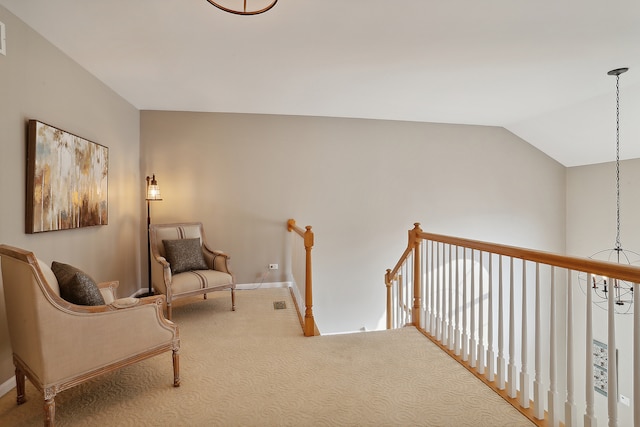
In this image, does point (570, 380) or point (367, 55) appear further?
point (367, 55)

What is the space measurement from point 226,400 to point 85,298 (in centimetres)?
108

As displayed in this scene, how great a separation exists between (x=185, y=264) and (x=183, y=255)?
111 mm

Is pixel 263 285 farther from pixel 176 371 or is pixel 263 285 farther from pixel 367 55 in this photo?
pixel 367 55

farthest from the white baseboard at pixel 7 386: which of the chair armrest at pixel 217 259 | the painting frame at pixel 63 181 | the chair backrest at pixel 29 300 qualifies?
the chair armrest at pixel 217 259

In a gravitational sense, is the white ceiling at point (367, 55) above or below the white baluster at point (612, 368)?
above

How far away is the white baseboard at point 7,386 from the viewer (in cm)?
214

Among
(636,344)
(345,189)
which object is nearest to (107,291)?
(636,344)

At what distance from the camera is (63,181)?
2.72 m

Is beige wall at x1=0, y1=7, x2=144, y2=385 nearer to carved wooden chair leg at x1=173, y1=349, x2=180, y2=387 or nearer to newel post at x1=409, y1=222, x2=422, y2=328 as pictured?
carved wooden chair leg at x1=173, y1=349, x2=180, y2=387

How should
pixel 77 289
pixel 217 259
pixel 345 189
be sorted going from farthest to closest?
pixel 345 189 < pixel 217 259 < pixel 77 289

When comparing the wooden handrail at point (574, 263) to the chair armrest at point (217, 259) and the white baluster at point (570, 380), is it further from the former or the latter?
the chair armrest at point (217, 259)

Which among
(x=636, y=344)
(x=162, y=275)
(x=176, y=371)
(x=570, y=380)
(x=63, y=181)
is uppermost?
→ (x=63, y=181)

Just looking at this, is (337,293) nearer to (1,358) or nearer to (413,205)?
(413,205)

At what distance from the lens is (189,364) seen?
2.53m
